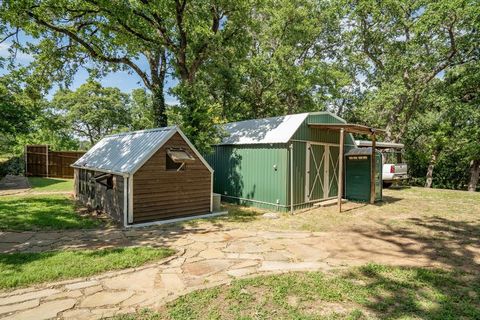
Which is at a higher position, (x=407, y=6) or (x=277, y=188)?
(x=407, y=6)

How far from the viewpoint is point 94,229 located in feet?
25.3

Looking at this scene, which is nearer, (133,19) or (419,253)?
(419,253)

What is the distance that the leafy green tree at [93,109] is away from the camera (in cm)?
3081

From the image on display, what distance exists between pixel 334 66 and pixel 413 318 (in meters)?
21.9

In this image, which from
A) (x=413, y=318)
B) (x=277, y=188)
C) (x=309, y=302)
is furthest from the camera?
(x=277, y=188)

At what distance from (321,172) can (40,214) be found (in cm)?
1029

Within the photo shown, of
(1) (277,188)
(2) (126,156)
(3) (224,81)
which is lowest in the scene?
(1) (277,188)

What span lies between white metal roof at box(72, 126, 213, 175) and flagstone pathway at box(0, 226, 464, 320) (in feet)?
6.46

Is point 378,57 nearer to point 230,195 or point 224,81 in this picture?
point 224,81

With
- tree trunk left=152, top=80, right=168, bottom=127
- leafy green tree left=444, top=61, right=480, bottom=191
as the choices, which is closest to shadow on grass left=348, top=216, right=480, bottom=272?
leafy green tree left=444, top=61, right=480, bottom=191

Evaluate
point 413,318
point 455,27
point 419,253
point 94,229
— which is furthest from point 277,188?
point 455,27

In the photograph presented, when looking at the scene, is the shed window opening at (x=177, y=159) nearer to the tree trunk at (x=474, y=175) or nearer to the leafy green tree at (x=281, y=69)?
the leafy green tree at (x=281, y=69)

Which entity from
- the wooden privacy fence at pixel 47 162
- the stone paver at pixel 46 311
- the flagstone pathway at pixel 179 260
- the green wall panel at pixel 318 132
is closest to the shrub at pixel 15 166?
the wooden privacy fence at pixel 47 162

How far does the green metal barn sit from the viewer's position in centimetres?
1034
